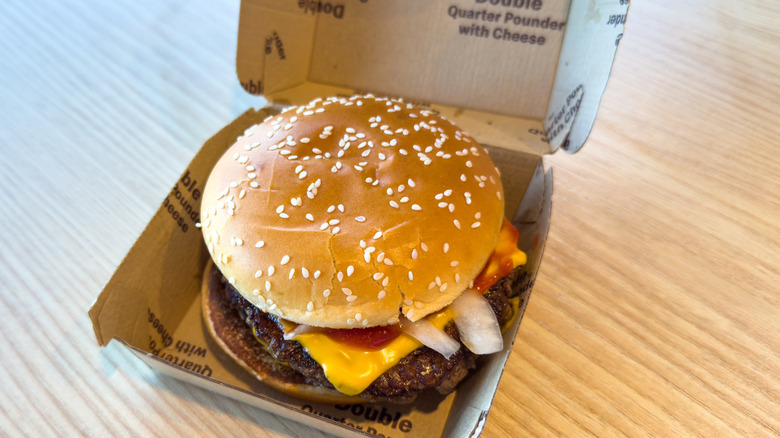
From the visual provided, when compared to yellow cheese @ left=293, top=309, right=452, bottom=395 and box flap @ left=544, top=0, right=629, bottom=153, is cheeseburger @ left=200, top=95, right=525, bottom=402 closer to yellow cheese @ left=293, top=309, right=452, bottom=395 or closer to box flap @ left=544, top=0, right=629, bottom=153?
yellow cheese @ left=293, top=309, right=452, bottom=395

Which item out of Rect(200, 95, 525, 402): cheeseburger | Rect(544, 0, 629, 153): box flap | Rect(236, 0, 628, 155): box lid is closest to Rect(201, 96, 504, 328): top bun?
Rect(200, 95, 525, 402): cheeseburger

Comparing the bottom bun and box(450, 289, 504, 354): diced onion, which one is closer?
box(450, 289, 504, 354): diced onion

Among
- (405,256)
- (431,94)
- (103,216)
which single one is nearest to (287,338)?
(405,256)

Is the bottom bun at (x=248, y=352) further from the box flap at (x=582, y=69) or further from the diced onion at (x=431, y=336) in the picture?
the box flap at (x=582, y=69)

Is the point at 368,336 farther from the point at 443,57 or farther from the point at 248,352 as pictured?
the point at 443,57

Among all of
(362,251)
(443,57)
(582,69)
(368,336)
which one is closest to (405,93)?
(443,57)

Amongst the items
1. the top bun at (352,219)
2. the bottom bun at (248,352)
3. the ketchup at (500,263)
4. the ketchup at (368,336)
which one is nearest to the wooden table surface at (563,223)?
the bottom bun at (248,352)
